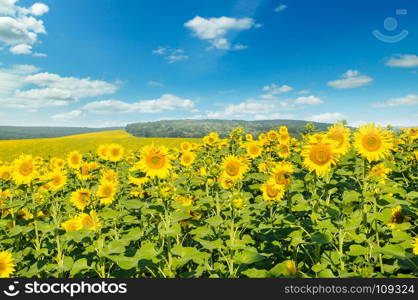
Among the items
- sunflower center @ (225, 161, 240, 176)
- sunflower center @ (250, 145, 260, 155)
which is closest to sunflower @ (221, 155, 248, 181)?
sunflower center @ (225, 161, 240, 176)

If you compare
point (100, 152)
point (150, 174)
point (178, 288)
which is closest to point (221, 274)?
point (178, 288)

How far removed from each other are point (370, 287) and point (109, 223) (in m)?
4.42

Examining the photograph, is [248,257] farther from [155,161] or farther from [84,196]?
[84,196]

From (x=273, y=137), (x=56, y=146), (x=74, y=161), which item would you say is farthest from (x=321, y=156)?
(x=56, y=146)

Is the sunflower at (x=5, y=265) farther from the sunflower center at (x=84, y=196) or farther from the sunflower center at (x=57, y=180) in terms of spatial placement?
the sunflower center at (x=57, y=180)

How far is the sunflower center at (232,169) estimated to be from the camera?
5.82 metres

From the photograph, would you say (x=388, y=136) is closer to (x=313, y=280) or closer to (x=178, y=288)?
(x=313, y=280)

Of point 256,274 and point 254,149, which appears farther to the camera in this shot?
point 254,149

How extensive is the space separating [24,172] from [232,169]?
457 cm

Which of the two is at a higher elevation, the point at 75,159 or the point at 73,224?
the point at 75,159

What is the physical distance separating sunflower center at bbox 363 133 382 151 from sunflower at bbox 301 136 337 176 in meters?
0.45

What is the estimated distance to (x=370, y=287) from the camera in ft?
9.30

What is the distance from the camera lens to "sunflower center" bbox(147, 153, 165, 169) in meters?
4.32
